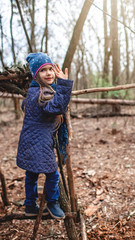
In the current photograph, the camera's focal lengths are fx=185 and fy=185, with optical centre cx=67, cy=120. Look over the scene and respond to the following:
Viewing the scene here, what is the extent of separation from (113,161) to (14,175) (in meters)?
2.46

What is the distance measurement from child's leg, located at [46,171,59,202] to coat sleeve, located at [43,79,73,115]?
0.76 m

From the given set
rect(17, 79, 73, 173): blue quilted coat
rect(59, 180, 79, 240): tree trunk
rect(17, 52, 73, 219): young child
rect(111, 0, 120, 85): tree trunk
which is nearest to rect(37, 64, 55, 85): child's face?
rect(17, 52, 73, 219): young child

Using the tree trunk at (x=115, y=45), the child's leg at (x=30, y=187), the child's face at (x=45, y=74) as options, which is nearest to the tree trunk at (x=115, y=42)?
the tree trunk at (x=115, y=45)

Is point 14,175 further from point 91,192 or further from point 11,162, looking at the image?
point 91,192

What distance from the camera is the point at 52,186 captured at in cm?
201

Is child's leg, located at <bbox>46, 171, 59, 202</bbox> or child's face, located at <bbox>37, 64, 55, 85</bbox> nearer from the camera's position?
child's face, located at <bbox>37, 64, 55, 85</bbox>

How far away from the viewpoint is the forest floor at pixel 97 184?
273 centimetres

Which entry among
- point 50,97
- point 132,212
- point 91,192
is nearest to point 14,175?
point 91,192

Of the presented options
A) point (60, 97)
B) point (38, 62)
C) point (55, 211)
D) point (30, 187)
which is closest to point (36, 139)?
point (60, 97)

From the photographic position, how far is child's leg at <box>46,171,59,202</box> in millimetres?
1996

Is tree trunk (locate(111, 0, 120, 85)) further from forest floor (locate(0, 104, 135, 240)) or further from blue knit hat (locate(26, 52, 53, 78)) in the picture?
blue knit hat (locate(26, 52, 53, 78))

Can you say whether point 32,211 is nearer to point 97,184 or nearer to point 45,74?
point 45,74

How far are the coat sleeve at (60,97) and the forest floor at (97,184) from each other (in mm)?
1855

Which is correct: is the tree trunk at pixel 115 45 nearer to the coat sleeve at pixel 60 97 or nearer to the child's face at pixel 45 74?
the child's face at pixel 45 74
